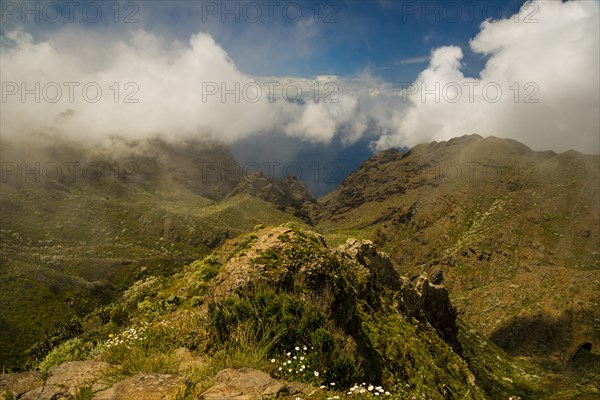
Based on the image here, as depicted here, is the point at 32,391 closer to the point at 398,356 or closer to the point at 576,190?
the point at 398,356

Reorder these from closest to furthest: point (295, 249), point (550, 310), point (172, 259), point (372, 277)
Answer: point (295, 249) < point (372, 277) < point (550, 310) < point (172, 259)

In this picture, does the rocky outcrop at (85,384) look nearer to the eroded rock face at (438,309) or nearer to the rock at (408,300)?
the rock at (408,300)

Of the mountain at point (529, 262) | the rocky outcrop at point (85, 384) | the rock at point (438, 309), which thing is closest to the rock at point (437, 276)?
the mountain at point (529, 262)

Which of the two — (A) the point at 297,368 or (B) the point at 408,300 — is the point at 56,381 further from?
(B) the point at 408,300

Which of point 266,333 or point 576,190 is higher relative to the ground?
point 576,190

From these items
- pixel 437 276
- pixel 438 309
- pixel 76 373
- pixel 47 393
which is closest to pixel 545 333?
pixel 437 276

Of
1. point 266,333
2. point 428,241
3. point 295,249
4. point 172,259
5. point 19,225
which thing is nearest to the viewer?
point 266,333

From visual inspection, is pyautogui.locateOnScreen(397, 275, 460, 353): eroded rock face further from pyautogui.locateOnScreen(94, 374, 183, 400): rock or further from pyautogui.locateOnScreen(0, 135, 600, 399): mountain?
pyautogui.locateOnScreen(94, 374, 183, 400): rock

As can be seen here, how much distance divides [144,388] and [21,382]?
3053 mm

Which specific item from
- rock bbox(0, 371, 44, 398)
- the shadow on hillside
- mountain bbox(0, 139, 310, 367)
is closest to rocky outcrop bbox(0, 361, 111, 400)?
rock bbox(0, 371, 44, 398)

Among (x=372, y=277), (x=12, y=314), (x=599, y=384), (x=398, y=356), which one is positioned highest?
(x=372, y=277)

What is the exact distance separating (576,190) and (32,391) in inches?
8093

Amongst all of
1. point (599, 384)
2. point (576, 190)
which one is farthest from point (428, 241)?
point (599, 384)

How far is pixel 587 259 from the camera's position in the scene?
445 feet
